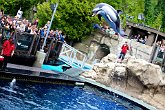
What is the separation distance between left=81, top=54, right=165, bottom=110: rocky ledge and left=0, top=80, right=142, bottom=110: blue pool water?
6.78ft

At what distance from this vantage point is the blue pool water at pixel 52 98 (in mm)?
16656

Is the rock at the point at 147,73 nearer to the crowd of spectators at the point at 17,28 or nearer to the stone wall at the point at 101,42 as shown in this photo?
the crowd of spectators at the point at 17,28

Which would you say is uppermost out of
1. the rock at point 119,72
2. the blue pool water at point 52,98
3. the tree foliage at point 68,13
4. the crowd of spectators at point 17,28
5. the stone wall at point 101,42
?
the tree foliage at point 68,13

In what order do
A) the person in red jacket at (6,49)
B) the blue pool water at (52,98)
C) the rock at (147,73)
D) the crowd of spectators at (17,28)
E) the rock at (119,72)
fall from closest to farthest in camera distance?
1. the blue pool water at (52,98)
2. the person in red jacket at (6,49)
3. the crowd of spectators at (17,28)
4. the rock at (147,73)
5. the rock at (119,72)

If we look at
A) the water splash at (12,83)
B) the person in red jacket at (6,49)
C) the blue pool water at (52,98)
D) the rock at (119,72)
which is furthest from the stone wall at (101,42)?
the water splash at (12,83)

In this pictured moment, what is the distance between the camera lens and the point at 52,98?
63.3ft

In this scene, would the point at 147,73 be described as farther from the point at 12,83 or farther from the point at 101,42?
the point at 101,42

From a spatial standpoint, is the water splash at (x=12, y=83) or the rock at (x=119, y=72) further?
the rock at (x=119, y=72)

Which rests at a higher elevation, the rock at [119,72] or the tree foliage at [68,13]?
the tree foliage at [68,13]

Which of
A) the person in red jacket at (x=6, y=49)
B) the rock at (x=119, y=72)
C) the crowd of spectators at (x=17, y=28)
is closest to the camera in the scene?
the person in red jacket at (x=6, y=49)

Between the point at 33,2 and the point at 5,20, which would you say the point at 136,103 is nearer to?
the point at 5,20

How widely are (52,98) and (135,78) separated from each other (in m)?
8.92

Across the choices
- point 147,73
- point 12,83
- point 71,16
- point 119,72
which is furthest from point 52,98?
point 71,16

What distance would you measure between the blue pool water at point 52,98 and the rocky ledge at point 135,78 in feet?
6.78
